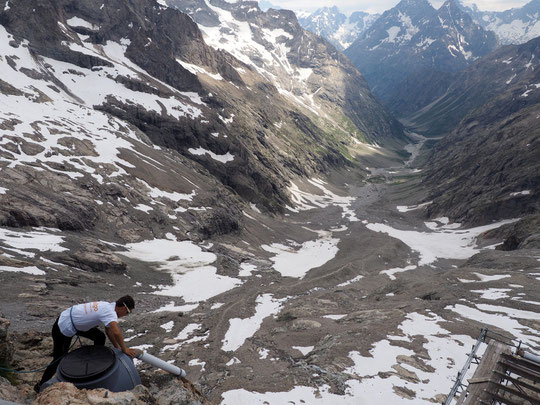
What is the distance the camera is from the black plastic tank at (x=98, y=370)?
8328 mm

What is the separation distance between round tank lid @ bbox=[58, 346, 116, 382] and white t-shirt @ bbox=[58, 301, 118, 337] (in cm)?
63

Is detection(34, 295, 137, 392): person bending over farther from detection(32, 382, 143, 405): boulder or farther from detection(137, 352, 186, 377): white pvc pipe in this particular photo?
detection(32, 382, 143, 405): boulder

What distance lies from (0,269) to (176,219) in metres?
34.2

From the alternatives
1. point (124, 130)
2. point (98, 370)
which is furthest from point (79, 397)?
point (124, 130)

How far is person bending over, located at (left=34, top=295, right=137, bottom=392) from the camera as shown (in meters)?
9.18

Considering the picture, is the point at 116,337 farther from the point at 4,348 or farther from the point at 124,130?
the point at 124,130

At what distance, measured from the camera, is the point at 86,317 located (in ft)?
30.9

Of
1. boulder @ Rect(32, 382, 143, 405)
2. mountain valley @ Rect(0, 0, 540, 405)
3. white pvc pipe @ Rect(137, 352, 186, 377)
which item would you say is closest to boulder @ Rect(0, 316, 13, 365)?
mountain valley @ Rect(0, 0, 540, 405)

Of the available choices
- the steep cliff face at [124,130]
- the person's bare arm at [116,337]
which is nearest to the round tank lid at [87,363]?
the person's bare arm at [116,337]

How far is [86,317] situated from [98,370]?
1515 millimetres

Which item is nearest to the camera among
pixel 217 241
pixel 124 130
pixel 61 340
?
pixel 61 340

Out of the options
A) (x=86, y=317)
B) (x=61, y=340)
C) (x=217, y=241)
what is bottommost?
(x=61, y=340)

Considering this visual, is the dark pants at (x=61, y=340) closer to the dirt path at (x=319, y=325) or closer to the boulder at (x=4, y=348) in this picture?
the boulder at (x=4, y=348)

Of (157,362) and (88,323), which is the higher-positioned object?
(157,362)
